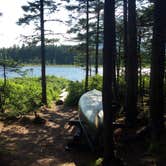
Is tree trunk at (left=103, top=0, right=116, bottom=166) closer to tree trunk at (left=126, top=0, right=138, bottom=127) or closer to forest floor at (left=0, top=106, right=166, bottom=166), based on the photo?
forest floor at (left=0, top=106, right=166, bottom=166)

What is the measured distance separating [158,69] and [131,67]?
122 inches

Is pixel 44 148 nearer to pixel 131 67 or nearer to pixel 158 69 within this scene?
pixel 131 67

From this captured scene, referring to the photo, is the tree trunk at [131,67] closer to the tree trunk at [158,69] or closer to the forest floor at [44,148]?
the forest floor at [44,148]

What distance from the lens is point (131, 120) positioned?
11953 mm

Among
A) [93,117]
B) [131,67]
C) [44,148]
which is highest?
[131,67]

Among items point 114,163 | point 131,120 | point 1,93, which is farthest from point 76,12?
point 114,163

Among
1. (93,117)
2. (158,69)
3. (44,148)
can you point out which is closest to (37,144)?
(44,148)

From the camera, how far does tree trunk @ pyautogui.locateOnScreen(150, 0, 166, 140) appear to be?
28.6 feet

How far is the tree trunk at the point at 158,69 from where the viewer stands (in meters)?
8.70

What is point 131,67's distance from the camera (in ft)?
39.7

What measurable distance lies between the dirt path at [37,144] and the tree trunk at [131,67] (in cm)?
254

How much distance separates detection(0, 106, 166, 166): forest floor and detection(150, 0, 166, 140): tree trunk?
2.85 feet

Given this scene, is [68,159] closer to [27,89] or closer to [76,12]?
[27,89]

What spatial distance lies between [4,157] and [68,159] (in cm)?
196
